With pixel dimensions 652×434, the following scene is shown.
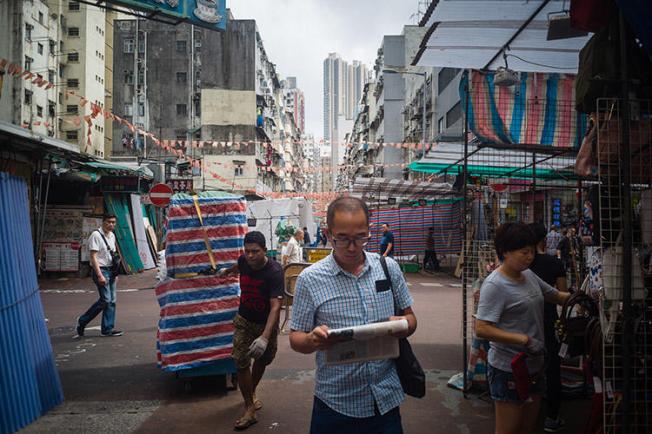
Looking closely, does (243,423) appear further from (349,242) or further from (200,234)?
(349,242)

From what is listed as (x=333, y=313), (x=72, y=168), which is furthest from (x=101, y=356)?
(x=72, y=168)

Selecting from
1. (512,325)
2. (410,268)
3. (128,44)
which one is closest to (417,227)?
(410,268)

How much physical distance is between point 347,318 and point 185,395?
3.86 m

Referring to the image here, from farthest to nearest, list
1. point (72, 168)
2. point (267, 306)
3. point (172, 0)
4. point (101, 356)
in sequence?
1. point (72, 168)
2. point (172, 0)
3. point (101, 356)
4. point (267, 306)

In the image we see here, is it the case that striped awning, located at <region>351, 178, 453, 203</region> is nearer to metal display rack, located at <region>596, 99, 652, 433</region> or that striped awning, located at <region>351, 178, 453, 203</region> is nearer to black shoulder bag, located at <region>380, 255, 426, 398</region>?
metal display rack, located at <region>596, 99, 652, 433</region>

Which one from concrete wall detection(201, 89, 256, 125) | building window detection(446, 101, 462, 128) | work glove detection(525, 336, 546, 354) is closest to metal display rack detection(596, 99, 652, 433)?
work glove detection(525, 336, 546, 354)

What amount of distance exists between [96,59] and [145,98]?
554cm

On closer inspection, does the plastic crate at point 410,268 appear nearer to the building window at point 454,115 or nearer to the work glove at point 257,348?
the building window at point 454,115

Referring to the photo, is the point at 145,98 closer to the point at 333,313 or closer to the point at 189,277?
the point at 189,277

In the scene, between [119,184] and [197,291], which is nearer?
[197,291]

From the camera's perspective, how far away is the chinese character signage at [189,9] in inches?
428

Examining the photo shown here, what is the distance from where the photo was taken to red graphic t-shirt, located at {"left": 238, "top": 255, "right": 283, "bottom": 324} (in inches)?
188

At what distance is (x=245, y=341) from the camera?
15.7ft

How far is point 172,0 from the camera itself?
1122 centimetres
